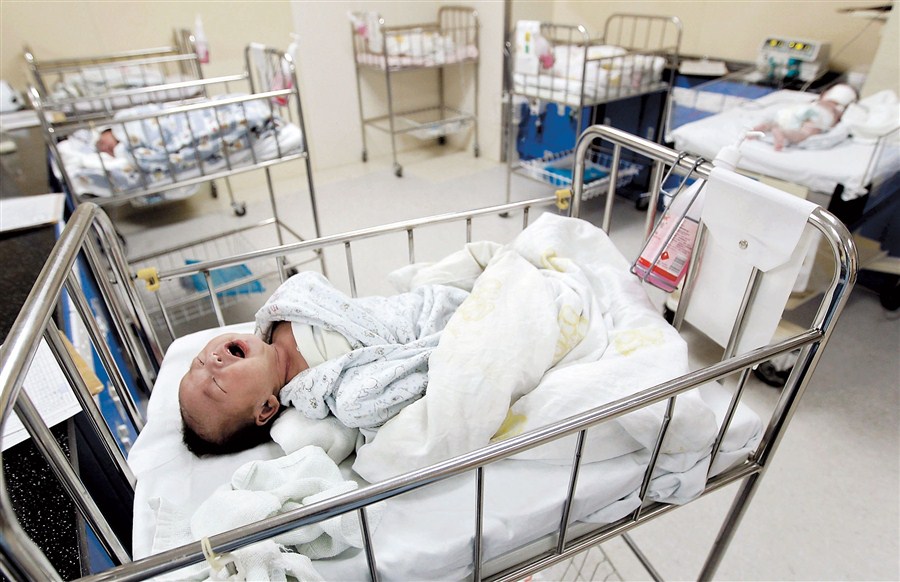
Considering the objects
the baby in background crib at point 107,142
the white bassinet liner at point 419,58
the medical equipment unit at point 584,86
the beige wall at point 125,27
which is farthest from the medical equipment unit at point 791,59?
the baby in background crib at point 107,142

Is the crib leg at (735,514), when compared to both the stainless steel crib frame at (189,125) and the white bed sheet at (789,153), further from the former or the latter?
the stainless steel crib frame at (189,125)

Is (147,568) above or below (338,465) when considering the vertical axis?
above

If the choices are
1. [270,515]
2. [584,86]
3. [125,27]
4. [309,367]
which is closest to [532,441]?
[270,515]

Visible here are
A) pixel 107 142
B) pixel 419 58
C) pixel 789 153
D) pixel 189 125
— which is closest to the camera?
pixel 189 125

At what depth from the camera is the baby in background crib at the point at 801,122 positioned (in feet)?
6.94

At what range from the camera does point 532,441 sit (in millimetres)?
670

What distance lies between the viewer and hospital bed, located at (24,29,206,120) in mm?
2631

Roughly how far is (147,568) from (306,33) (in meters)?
3.67

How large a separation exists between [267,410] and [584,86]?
7.63 ft

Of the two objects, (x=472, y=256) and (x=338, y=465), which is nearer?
(x=338, y=465)

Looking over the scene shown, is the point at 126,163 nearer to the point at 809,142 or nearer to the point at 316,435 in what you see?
the point at 316,435

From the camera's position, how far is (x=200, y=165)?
1999 millimetres

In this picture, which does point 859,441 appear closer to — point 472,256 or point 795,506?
point 795,506

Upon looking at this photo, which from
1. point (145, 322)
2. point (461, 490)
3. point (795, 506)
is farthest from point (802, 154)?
point (145, 322)
